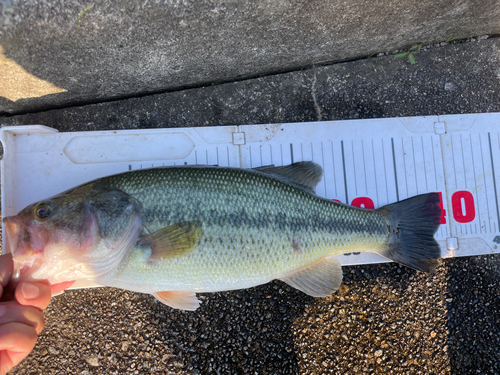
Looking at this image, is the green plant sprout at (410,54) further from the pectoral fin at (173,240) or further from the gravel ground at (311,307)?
the pectoral fin at (173,240)

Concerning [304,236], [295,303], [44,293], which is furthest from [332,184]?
[44,293]

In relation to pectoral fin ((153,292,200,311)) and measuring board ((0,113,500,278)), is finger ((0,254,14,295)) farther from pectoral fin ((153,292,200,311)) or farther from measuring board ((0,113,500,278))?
pectoral fin ((153,292,200,311))

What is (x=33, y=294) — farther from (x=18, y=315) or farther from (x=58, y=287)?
(x=58, y=287)

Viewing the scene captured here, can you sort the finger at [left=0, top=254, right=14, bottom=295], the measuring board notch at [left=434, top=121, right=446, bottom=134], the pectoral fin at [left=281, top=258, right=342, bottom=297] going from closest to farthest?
the finger at [left=0, top=254, right=14, bottom=295], the pectoral fin at [left=281, top=258, right=342, bottom=297], the measuring board notch at [left=434, top=121, right=446, bottom=134]

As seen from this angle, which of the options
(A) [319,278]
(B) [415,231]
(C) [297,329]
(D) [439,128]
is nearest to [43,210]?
(A) [319,278]

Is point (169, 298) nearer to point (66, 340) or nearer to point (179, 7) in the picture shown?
point (66, 340)

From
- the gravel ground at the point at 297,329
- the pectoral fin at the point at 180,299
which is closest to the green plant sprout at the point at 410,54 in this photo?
the gravel ground at the point at 297,329

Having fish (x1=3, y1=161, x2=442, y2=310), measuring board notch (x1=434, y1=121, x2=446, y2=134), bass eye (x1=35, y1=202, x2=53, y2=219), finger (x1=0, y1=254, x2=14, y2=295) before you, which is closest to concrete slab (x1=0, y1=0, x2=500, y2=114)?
measuring board notch (x1=434, y1=121, x2=446, y2=134)
